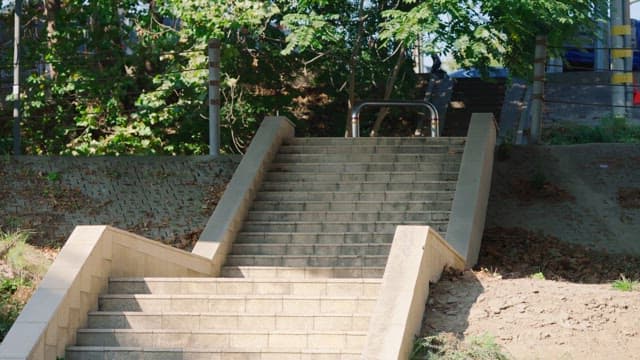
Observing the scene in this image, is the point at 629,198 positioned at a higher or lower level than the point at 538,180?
lower

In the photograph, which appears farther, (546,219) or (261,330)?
(546,219)

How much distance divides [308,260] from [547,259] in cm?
289

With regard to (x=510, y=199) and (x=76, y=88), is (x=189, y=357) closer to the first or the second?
(x=510, y=199)

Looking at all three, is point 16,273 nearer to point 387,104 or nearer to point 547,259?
point 547,259

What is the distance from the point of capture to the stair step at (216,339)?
9289 millimetres

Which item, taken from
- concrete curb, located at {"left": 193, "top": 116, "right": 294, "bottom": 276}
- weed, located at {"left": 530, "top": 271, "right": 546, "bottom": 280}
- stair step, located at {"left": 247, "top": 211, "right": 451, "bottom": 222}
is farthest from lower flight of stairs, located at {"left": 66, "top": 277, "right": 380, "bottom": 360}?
stair step, located at {"left": 247, "top": 211, "right": 451, "bottom": 222}

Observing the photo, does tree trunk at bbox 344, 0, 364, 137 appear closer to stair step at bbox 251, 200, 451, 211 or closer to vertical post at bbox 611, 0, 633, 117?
stair step at bbox 251, 200, 451, 211

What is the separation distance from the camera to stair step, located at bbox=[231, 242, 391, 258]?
12477mm

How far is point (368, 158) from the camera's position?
14789mm

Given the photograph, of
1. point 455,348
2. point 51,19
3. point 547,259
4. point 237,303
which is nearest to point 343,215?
point 547,259

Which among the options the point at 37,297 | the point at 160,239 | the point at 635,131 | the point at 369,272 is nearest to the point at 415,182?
the point at 369,272

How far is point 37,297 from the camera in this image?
30.9 feet

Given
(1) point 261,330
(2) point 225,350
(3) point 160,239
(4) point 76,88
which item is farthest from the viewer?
(4) point 76,88

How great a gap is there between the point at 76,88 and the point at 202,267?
5738mm
